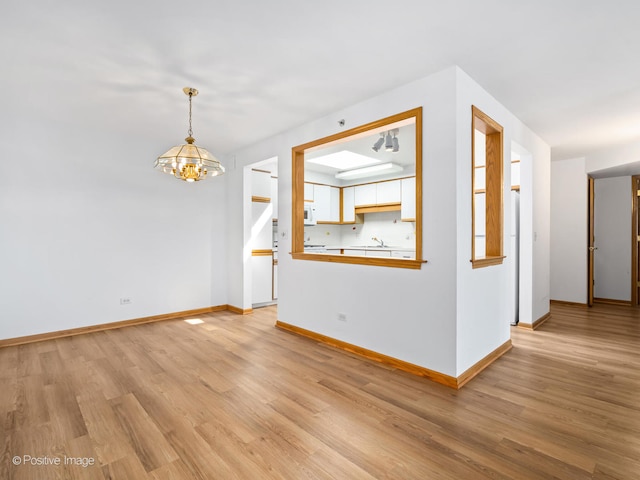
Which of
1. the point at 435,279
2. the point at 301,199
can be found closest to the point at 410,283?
the point at 435,279

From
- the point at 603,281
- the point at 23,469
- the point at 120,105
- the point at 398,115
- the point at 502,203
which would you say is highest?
the point at 120,105

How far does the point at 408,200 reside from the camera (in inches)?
252

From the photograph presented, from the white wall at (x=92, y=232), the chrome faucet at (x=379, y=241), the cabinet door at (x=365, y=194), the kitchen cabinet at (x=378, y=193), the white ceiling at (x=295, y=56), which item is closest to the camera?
the white ceiling at (x=295, y=56)

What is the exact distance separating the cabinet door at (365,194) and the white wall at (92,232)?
3.28 m

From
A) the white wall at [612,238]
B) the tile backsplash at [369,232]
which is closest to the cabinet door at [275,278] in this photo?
the tile backsplash at [369,232]

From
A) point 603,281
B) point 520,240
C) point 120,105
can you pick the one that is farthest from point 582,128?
point 120,105

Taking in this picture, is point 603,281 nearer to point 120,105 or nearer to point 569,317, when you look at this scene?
point 569,317

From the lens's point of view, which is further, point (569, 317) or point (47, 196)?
point (569, 317)

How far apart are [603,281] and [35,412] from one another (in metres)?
8.18

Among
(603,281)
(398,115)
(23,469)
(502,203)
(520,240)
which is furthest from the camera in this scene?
(603,281)

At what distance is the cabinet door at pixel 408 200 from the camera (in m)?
6.33

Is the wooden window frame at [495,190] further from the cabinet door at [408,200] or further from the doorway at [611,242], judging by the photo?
the doorway at [611,242]

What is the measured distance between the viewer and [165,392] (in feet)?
8.39

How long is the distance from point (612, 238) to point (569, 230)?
1.06 m
